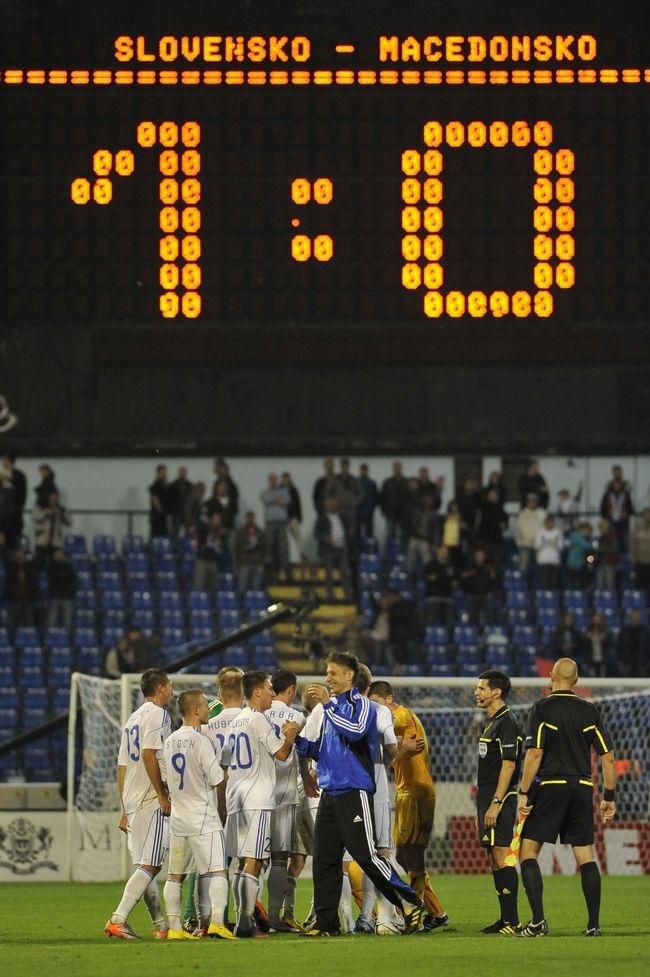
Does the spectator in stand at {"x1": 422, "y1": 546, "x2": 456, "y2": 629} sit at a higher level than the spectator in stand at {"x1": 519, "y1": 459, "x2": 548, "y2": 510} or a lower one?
lower

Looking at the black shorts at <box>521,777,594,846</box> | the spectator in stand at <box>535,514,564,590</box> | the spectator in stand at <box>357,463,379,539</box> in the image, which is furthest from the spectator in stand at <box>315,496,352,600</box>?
the black shorts at <box>521,777,594,846</box>

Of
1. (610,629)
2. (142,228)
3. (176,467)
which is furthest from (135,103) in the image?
(610,629)

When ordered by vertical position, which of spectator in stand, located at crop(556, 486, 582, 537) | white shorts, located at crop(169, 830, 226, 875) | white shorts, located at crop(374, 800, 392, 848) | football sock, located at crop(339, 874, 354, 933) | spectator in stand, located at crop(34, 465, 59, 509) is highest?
spectator in stand, located at crop(34, 465, 59, 509)

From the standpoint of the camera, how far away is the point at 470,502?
2277 cm

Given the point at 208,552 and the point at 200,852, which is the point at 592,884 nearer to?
the point at 200,852

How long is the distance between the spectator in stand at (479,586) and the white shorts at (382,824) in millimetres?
12422

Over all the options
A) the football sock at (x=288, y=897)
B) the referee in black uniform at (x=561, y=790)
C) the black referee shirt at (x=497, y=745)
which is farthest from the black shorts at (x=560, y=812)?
the football sock at (x=288, y=897)

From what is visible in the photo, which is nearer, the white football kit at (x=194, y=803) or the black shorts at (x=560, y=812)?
the black shorts at (x=560, y=812)

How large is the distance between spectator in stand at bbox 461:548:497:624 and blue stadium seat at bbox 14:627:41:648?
5.08 metres

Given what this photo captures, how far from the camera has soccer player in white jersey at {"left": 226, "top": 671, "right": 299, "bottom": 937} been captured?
10578mm

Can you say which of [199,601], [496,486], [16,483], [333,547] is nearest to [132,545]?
[199,601]

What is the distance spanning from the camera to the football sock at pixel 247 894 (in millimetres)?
10453

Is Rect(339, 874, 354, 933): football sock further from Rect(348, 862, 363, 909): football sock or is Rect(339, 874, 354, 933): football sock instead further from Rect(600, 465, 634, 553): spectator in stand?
Rect(600, 465, 634, 553): spectator in stand

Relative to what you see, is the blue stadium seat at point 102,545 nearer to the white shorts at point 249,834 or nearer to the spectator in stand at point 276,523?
the spectator in stand at point 276,523
